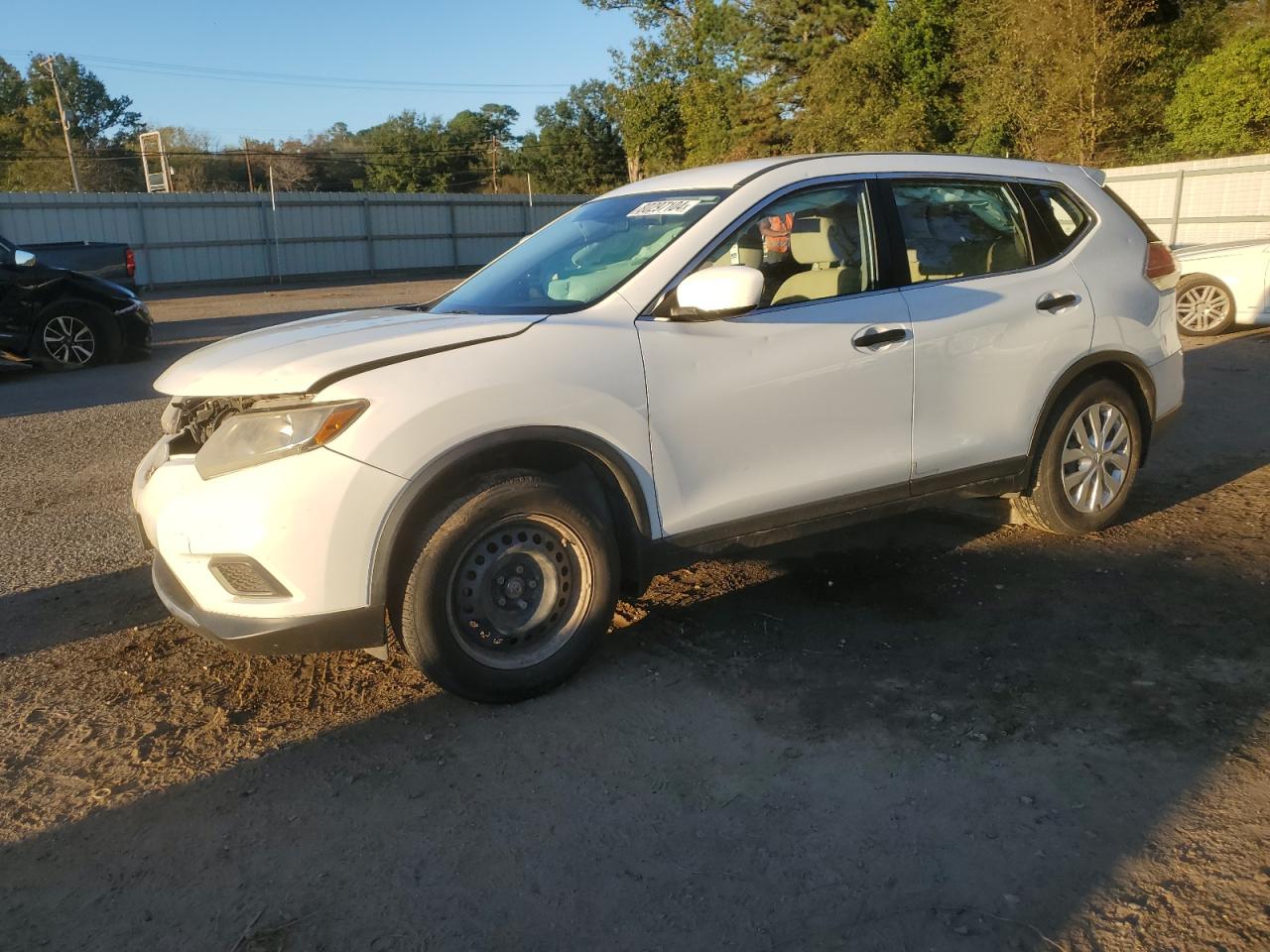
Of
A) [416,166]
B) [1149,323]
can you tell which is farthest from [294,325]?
[416,166]

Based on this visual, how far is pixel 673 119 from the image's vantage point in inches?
1839

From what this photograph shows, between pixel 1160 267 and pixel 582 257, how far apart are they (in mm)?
3028

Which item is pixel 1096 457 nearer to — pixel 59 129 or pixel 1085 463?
pixel 1085 463

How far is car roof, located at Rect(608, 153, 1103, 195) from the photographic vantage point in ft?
14.1

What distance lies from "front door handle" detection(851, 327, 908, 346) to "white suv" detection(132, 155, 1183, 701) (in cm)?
1

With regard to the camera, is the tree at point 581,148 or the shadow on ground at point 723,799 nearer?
the shadow on ground at point 723,799

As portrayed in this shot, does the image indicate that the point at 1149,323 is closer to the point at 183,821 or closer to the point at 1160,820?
the point at 1160,820

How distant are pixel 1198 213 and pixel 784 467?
55.3 ft

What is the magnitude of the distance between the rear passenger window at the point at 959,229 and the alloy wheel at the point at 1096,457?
35.1 inches

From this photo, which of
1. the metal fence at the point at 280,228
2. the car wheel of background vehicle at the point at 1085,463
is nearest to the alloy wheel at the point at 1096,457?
the car wheel of background vehicle at the point at 1085,463

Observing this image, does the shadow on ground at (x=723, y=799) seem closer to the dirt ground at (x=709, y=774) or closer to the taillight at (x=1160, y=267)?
the dirt ground at (x=709, y=774)

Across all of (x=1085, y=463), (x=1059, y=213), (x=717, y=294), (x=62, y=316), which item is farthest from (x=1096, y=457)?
(x=62, y=316)

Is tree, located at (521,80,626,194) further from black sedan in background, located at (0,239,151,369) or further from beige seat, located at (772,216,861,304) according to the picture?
beige seat, located at (772,216,861,304)

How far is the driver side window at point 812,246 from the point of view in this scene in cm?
421
